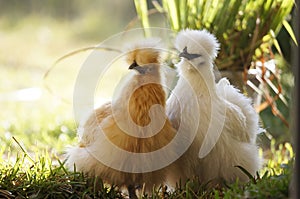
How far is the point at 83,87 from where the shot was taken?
97.0 inches

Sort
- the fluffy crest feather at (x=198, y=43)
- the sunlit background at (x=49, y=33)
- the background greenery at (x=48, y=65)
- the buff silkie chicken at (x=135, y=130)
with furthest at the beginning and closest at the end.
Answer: the sunlit background at (x=49, y=33) < the background greenery at (x=48, y=65) < the fluffy crest feather at (x=198, y=43) < the buff silkie chicken at (x=135, y=130)

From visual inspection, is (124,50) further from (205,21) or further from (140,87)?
(205,21)

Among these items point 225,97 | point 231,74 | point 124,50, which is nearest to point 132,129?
point 124,50

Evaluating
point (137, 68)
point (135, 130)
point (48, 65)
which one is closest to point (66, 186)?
Result: point (135, 130)

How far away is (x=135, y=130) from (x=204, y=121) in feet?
0.78

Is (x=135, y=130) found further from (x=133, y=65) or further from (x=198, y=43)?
(x=198, y=43)

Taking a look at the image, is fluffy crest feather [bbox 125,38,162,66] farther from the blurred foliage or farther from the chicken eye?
the blurred foliage

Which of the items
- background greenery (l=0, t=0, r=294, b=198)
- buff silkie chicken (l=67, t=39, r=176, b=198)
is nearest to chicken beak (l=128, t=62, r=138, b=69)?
buff silkie chicken (l=67, t=39, r=176, b=198)

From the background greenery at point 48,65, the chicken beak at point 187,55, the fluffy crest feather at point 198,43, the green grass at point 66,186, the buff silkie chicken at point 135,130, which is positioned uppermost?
the background greenery at point 48,65

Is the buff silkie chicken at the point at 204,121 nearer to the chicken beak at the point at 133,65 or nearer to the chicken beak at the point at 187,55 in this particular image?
the chicken beak at the point at 187,55

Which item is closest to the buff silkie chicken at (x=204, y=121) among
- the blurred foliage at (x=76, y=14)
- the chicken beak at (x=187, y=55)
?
the chicken beak at (x=187, y=55)

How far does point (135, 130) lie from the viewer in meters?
1.70

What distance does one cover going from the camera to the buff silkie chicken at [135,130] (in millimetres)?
1697

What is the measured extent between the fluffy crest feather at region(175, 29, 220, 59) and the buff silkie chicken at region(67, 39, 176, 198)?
0.11m
